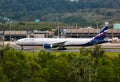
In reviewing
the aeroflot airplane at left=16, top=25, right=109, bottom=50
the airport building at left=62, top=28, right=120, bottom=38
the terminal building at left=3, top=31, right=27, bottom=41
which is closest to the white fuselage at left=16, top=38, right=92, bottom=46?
the aeroflot airplane at left=16, top=25, right=109, bottom=50

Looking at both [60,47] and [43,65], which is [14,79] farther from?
[60,47]

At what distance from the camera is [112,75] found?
62125 millimetres

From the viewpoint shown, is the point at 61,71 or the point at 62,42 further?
the point at 62,42

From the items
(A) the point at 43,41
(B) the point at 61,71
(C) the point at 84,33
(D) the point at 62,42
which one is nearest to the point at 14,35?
(C) the point at 84,33

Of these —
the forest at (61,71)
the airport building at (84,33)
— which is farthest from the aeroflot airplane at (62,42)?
the airport building at (84,33)

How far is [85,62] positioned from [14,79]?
9.28 m

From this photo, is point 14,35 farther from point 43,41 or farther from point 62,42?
point 62,42

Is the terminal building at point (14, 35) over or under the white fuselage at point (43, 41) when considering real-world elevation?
over

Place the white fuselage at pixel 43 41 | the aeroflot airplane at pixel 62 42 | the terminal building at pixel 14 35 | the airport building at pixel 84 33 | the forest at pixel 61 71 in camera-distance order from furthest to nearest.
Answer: the airport building at pixel 84 33
the terminal building at pixel 14 35
the white fuselage at pixel 43 41
the aeroflot airplane at pixel 62 42
the forest at pixel 61 71

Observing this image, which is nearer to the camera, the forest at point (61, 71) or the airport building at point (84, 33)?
the forest at point (61, 71)

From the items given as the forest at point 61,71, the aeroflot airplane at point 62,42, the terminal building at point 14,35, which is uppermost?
the terminal building at point 14,35

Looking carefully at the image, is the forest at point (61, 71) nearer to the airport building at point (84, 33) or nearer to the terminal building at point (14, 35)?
the terminal building at point (14, 35)

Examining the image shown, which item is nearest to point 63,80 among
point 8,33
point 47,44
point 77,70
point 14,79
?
point 77,70

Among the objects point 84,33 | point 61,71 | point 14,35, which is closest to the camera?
point 61,71
